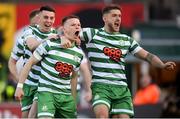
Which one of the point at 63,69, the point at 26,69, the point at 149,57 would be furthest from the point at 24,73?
the point at 149,57

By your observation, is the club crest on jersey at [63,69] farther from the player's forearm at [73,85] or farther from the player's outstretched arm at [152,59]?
the player's outstretched arm at [152,59]

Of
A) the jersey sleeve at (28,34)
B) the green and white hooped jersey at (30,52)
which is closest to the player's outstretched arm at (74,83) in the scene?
the green and white hooped jersey at (30,52)

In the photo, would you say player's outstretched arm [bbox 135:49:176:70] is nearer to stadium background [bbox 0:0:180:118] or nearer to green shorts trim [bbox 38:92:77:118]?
green shorts trim [bbox 38:92:77:118]

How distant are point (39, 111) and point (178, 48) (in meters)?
11.6

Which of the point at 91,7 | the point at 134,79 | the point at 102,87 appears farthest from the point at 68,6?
the point at 102,87

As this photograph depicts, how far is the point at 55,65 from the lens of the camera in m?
13.5

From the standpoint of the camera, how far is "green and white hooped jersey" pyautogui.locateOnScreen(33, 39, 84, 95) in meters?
13.5

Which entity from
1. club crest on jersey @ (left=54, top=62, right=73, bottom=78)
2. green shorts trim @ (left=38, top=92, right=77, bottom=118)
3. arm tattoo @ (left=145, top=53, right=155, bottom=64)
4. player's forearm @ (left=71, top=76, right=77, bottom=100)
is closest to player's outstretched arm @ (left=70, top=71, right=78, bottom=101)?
player's forearm @ (left=71, top=76, right=77, bottom=100)

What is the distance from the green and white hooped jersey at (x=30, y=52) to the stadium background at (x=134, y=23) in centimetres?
954

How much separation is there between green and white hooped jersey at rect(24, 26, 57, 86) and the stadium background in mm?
9538

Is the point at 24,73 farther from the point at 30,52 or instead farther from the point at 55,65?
the point at 30,52

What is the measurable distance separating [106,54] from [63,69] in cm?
76

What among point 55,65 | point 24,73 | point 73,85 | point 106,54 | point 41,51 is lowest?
point 73,85

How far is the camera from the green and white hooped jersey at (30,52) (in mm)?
14309
